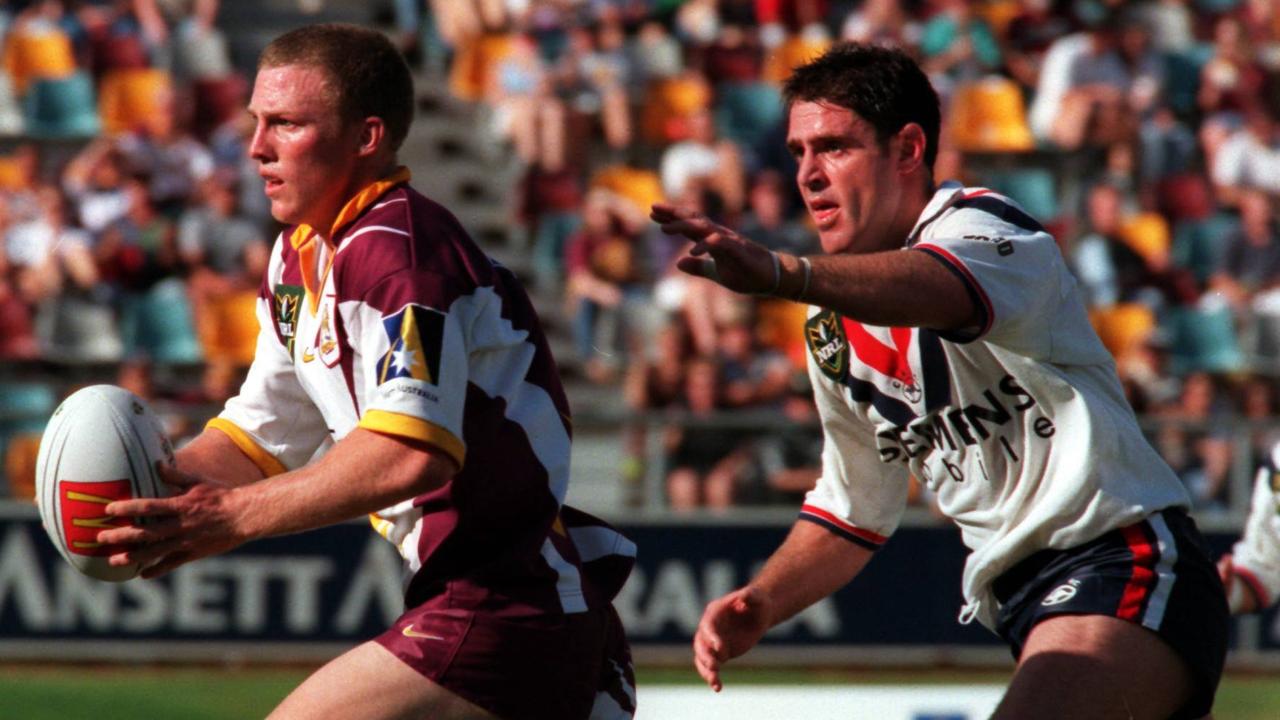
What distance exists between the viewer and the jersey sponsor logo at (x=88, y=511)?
4148 millimetres

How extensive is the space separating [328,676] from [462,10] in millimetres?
11325

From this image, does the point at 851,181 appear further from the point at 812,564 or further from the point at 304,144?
the point at 304,144

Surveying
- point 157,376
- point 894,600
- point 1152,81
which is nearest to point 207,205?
point 157,376

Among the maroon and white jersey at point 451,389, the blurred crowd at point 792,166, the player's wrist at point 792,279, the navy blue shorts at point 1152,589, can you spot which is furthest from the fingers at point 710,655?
the blurred crowd at point 792,166

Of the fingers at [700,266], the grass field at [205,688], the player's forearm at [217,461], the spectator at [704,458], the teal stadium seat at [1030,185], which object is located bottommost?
the grass field at [205,688]

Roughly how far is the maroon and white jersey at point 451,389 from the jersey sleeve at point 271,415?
0.73ft

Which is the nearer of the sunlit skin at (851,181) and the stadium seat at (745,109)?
the sunlit skin at (851,181)

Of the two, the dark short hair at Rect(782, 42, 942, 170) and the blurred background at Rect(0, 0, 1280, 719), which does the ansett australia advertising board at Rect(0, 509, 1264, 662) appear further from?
the dark short hair at Rect(782, 42, 942, 170)

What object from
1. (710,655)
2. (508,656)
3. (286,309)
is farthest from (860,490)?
(286,309)

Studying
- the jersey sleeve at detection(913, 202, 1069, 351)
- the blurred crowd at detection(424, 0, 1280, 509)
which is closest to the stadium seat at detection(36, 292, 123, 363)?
the blurred crowd at detection(424, 0, 1280, 509)

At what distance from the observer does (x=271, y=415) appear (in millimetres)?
4746

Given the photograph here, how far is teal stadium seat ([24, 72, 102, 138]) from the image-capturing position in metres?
14.4

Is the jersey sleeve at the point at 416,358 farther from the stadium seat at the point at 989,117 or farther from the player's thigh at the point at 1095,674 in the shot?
the stadium seat at the point at 989,117

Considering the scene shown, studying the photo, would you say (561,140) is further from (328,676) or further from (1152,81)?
(328,676)
